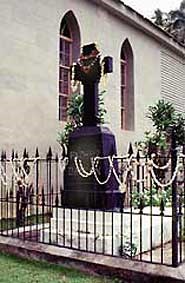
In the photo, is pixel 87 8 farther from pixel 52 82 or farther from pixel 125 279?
pixel 125 279

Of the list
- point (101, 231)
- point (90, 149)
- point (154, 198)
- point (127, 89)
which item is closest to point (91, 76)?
A: point (90, 149)

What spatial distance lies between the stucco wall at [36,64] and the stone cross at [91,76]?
275cm

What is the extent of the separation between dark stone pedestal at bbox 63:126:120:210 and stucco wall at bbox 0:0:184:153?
3023 millimetres

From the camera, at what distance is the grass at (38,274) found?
16.5 feet

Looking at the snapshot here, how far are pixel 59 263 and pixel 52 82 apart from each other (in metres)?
6.50

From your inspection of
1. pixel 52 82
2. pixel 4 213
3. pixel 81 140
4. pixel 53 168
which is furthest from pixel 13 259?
pixel 52 82

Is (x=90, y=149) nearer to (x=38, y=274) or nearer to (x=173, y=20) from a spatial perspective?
(x=38, y=274)

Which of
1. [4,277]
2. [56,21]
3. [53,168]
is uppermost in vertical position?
[56,21]

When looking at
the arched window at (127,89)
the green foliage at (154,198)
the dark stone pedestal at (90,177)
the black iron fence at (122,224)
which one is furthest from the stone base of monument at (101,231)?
the arched window at (127,89)

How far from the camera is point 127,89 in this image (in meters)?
15.3

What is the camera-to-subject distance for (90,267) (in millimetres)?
5258

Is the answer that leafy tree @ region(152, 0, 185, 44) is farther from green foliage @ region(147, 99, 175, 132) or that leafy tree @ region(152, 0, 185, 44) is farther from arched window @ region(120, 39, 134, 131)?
green foliage @ region(147, 99, 175, 132)

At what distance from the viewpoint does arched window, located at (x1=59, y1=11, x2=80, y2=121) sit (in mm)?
12305

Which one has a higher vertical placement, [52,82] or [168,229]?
[52,82]
